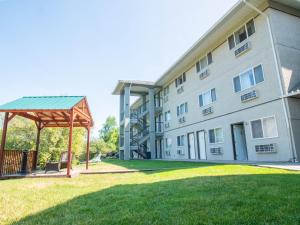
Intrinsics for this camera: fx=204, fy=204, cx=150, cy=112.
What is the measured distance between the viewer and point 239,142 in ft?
A: 44.1

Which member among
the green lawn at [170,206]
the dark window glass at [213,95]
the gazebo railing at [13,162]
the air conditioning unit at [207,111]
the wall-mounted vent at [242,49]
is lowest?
the green lawn at [170,206]

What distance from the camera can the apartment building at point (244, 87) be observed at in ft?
34.4

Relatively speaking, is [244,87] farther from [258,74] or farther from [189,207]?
[189,207]

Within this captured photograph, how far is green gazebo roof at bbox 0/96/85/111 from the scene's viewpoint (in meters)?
9.31

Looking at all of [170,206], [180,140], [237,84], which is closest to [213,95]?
[237,84]

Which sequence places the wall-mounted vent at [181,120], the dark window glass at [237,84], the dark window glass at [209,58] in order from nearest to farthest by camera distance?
the dark window glass at [237,84] → the dark window glass at [209,58] → the wall-mounted vent at [181,120]

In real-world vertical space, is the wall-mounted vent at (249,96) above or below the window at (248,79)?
below

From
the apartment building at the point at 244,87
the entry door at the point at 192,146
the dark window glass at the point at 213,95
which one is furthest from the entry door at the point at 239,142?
the entry door at the point at 192,146

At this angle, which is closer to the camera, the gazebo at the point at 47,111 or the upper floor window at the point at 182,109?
the gazebo at the point at 47,111

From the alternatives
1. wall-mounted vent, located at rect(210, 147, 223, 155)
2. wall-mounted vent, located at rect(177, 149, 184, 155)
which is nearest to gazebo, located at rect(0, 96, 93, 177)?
wall-mounted vent, located at rect(210, 147, 223, 155)

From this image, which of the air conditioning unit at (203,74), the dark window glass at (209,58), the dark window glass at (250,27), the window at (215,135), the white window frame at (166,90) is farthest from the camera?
the white window frame at (166,90)

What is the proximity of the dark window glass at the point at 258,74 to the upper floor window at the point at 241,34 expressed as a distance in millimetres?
2309

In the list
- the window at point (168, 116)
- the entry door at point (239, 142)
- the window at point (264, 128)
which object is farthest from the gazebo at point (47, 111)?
the window at point (168, 116)

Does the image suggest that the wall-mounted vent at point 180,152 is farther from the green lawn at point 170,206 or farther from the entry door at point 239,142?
the green lawn at point 170,206
